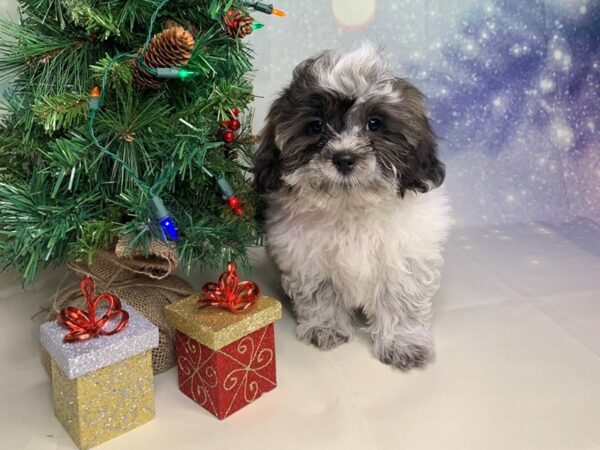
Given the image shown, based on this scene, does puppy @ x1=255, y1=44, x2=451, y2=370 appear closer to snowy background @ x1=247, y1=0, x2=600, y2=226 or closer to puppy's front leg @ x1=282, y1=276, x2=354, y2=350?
puppy's front leg @ x1=282, y1=276, x2=354, y2=350

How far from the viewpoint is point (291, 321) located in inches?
98.2

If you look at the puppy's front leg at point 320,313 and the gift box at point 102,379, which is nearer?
the gift box at point 102,379

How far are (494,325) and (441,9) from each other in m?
1.58

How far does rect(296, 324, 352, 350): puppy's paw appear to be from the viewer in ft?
7.55

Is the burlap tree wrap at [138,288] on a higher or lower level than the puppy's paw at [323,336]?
higher

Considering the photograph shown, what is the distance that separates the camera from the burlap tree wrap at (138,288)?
2096mm

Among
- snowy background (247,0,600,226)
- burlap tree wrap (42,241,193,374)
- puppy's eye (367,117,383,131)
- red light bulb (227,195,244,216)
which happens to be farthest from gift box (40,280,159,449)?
snowy background (247,0,600,226)

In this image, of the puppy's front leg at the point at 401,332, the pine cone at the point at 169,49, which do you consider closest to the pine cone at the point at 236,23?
the pine cone at the point at 169,49

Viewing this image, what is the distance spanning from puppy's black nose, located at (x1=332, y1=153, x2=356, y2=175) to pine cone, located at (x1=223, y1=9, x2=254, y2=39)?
1.51 ft

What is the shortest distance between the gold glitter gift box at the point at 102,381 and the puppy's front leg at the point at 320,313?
0.63 m

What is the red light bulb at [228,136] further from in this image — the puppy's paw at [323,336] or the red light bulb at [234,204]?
the puppy's paw at [323,336]

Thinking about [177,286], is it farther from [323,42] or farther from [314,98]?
[323,42]

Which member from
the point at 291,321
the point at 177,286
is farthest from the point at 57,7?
the point at 291,321

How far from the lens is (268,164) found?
2.13m
